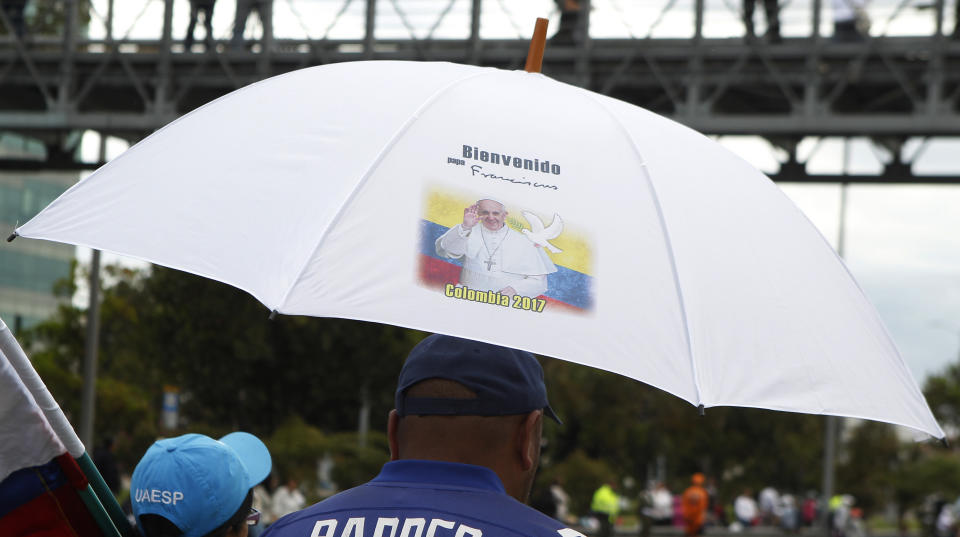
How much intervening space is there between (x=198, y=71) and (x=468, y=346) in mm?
16755

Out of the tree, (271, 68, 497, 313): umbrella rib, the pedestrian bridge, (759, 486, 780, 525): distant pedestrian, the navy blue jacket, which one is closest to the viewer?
the navy blue jacket

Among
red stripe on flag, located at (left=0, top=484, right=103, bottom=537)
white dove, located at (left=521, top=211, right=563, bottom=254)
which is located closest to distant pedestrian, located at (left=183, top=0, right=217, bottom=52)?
white dove, located at (left=521, top=211, right=563, bottom=254)

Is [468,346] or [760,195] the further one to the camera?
[760,195]

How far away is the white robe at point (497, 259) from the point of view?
2865 millimetres

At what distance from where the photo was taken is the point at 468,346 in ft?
8.29

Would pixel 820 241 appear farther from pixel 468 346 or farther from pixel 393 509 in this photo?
pixel 393 509

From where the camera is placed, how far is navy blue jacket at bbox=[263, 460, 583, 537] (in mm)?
2242

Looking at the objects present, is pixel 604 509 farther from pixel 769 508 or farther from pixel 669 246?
pixel 769 508

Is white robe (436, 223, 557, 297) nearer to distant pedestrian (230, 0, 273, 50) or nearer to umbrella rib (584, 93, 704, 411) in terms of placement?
umbrella rib (584, 93, 704, 411)

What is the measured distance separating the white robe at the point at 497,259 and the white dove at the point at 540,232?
0.06ft

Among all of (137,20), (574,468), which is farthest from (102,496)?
(574,468)

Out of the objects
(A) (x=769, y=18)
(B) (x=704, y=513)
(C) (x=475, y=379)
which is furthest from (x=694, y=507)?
(C) (x=475, y=379)

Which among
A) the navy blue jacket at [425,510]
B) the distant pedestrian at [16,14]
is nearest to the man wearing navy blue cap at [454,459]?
the navy blue jacket at [425,510]

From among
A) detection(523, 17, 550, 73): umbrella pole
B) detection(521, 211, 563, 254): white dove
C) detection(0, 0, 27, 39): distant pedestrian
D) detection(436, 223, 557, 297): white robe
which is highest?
detection(0, 0, 27, 39): distant pedestrian
